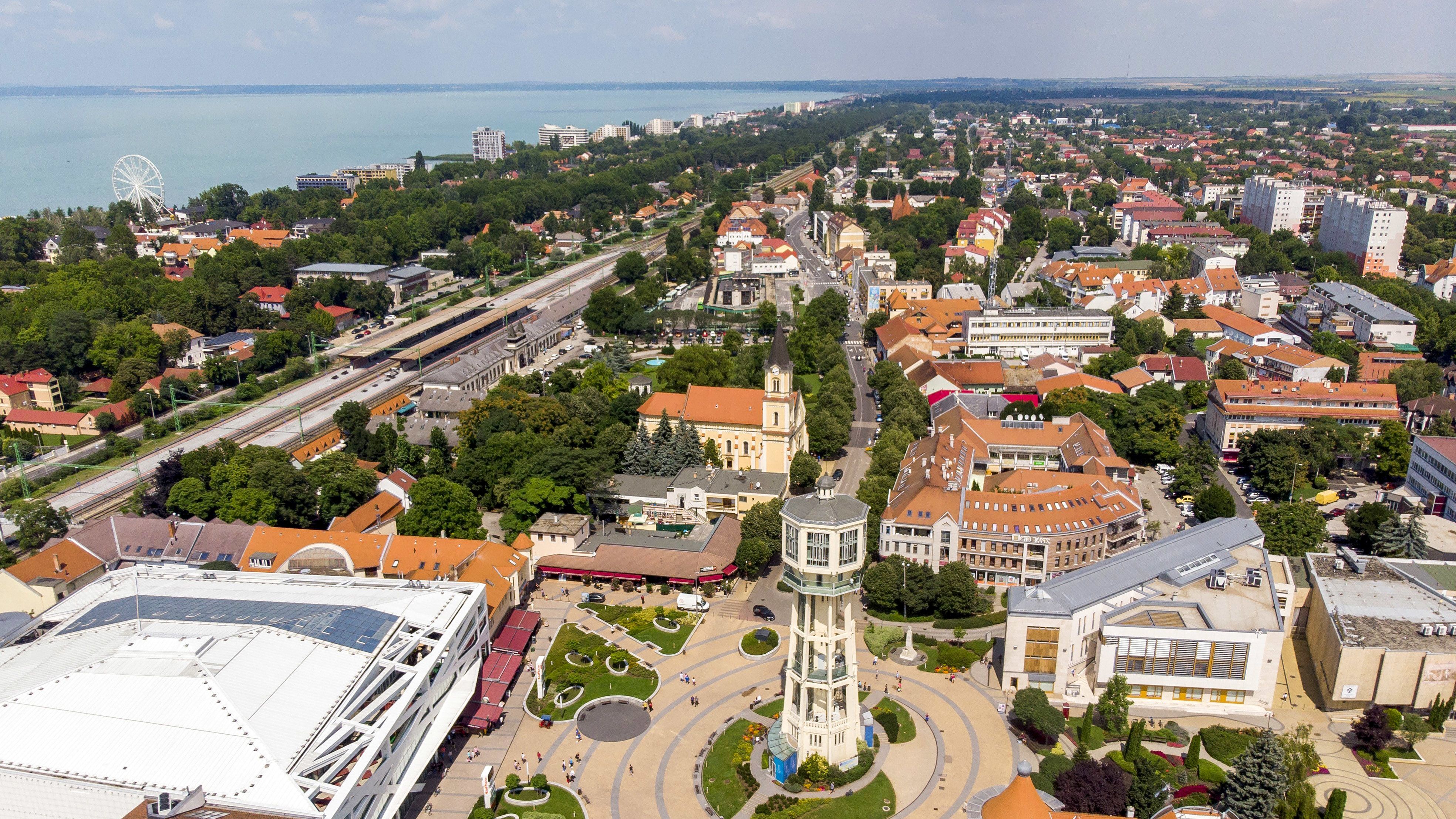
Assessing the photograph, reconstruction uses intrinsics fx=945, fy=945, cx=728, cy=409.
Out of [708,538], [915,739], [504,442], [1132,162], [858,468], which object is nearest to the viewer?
[915,739]

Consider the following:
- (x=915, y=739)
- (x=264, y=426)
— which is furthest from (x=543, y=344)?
(x=915, y=739)

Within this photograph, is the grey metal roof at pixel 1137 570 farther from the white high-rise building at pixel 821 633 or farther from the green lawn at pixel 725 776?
the green lawn at pixel 725 776

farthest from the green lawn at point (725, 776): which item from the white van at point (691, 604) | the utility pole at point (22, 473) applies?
the utility pole at point (22, 473)

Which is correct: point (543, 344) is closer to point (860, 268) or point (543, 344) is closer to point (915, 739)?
point (860, 268)

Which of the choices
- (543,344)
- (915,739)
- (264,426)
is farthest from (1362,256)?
(264,426)

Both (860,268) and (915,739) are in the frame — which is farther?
(860,268)

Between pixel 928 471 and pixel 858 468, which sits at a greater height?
pixel 928 471

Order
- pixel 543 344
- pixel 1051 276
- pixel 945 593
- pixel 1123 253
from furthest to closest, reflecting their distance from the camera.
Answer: pixel 1123 253
pixel 1051 276
pixel 543 344
pixel 945 593
